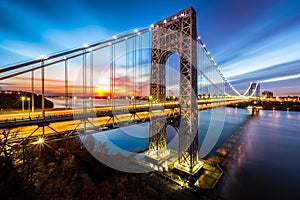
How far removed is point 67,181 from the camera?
8.67 m

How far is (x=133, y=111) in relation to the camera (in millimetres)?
11727

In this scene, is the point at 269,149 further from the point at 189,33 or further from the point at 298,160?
the point at 189,33

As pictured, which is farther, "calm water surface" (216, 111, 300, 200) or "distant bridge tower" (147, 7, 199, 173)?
"calm water surface" (216, 111, 300, 200)

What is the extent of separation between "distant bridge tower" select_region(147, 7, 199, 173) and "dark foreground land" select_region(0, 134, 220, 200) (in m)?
2.94

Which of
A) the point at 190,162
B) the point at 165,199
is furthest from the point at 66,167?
the point at 190,162

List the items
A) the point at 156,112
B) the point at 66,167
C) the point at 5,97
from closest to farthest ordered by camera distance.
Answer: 1. the point at 66,167
2. the point at 156,112
3. the point at 5,97

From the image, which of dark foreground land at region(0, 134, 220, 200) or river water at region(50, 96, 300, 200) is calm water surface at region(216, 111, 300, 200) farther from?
dark foreground land at region(0, 134, 220, 200)

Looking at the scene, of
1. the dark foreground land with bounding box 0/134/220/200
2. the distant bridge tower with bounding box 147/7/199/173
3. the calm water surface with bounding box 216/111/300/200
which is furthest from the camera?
the calm water surface with bounding box 216/111/300/200

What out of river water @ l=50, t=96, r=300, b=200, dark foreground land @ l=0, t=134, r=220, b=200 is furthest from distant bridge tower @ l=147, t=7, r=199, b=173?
river water @ l=50, t=96, r=300, b=200

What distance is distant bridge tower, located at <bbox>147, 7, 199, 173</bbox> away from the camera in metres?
11.5

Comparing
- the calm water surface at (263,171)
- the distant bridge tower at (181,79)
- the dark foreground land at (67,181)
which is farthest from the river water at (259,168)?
the dark foreground land at (67,181)

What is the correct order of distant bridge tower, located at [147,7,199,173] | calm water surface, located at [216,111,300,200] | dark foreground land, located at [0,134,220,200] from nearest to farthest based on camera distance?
dark foreground land, located at [0,134,220,200], distant bridge tower, located at [147,7,199,173], calm water surface, located at [216,111,300,200]

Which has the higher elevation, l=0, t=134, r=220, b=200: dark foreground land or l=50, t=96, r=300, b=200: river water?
l=0, t=134, r=220, b=200: dark foreground land

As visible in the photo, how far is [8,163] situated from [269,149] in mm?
31621
